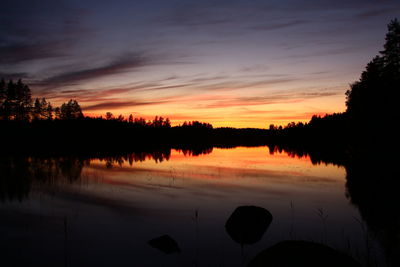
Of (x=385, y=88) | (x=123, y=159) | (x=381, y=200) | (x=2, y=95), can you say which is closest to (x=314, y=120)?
(x=385, y=88)

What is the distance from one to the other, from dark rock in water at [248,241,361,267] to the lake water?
291cm

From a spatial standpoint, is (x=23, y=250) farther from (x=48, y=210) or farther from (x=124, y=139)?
(x=124, y=139)

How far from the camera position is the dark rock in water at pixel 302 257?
8.71 meters

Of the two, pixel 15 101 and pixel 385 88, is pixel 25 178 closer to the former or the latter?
pixel 385 88

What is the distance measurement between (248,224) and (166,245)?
4306 mm

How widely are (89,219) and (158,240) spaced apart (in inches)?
251

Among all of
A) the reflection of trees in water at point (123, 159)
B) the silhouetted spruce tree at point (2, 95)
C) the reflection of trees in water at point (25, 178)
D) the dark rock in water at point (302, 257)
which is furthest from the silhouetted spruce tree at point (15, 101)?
the dark rock in water at point (302, 257)

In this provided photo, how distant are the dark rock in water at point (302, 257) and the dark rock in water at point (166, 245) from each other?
15.3ft

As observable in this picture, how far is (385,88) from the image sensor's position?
4900cm

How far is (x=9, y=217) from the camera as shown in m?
17.8

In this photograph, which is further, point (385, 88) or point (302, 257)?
point (385, 88)

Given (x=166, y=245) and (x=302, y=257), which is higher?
(x=302, y=257)

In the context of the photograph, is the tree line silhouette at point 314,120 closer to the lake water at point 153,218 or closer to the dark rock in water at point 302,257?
the lake water at point 153,218

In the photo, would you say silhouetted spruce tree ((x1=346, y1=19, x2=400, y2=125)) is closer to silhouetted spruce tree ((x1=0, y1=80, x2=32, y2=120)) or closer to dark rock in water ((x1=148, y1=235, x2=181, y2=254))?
dark rock in water ((x1=148, y1=235, x2=181, y2=254))
